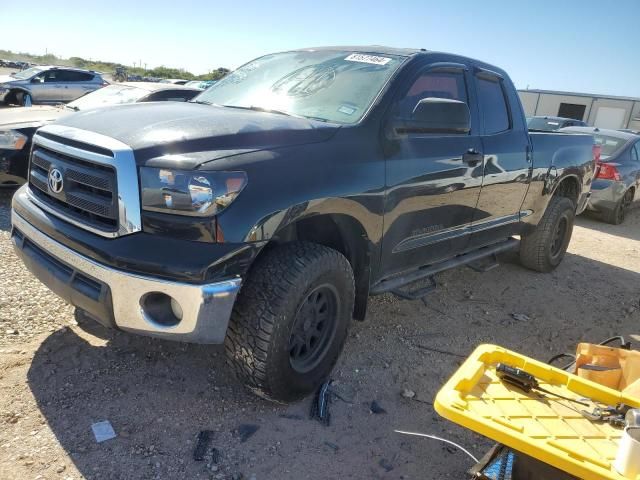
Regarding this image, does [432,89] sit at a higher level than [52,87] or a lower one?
higher

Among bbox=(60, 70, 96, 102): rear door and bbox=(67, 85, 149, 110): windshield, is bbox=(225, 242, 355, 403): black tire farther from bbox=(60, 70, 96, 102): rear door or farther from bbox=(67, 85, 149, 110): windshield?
bbox=(60, 70, 96, 102): rear door

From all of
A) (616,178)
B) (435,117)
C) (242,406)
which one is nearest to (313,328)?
(242,406)

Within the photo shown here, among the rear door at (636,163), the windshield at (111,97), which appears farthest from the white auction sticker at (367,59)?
the rear door at (636,163)

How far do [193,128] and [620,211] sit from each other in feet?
28.7

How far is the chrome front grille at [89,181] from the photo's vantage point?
235cm

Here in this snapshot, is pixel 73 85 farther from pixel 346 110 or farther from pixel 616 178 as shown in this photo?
pixel 346 110

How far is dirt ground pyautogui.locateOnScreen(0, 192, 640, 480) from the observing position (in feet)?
7.78

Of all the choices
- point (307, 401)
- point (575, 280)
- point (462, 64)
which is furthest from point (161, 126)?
point (575, 280)

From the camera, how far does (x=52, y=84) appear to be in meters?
16.0

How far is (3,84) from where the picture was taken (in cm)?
1559

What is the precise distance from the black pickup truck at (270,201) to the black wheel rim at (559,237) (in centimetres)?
205

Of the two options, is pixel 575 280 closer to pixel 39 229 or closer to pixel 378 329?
pixel 378 329

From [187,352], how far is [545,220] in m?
3.83

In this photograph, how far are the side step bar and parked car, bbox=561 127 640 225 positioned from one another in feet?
15.5
